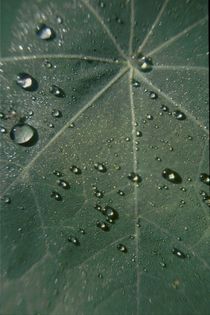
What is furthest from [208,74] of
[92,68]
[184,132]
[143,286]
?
[143,286]

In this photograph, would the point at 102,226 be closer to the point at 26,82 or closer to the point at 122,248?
the point at 122,248

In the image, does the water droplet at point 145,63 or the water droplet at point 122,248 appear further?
the water droplet at point 122,248

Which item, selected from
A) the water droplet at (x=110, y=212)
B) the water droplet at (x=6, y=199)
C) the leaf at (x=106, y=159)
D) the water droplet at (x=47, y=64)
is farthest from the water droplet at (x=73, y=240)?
the water droplet at (x=47, y=64)

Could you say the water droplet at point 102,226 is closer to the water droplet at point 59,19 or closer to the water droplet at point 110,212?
the water droplet at point 110,212

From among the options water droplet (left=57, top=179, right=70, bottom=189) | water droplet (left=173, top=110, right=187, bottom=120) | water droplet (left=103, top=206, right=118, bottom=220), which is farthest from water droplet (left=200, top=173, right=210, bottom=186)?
water droplet (left=57, top=179, right=70, bottom=189)

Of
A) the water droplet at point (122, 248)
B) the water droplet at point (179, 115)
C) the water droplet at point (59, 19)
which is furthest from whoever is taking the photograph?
the water droplet at point (122, 248)

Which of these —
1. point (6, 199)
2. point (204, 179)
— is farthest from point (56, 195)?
point (204, 179)
